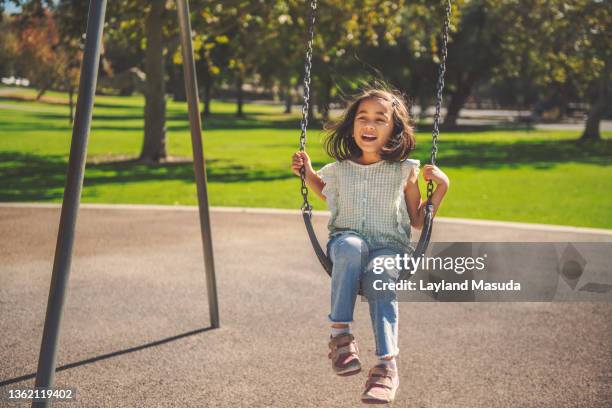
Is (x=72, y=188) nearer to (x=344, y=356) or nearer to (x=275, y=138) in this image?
(x=344, y=356)

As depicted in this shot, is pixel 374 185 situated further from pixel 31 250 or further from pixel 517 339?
pixel 31 250

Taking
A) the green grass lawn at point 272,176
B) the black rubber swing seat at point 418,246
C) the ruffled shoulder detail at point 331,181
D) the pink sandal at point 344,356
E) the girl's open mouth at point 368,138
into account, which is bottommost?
the green grass lawn at point 272,176

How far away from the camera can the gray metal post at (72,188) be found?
288 cm

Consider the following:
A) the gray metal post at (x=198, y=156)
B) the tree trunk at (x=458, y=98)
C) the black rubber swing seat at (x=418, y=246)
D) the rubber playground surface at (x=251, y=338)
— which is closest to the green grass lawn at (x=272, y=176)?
the gray metal post at (x=198, y=156)

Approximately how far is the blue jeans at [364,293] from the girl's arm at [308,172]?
500 mm

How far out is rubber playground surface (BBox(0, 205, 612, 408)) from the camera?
11.6 feet

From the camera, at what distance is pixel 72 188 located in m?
2.91

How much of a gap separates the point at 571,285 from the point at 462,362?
231 centimetres

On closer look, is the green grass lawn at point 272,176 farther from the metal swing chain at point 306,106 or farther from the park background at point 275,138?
the metal swing chain at point 306,106

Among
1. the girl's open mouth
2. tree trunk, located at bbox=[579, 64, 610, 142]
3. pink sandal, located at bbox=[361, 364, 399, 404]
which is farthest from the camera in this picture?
tree trunk, located at bbox=[579, 64, 610, 142]

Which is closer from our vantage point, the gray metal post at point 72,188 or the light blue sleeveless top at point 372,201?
the gray metal post at point 72,188

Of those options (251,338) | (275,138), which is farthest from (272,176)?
(275,138)

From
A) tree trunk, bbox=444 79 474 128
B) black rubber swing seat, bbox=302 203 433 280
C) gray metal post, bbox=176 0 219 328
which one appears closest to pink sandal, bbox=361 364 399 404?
black rubber swing seat, bbox=302 203 433 280

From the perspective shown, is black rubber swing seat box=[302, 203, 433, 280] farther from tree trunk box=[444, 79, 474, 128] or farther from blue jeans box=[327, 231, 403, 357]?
tree trunk box=[444, 79, 474, 128]
